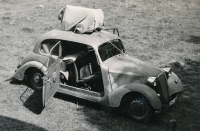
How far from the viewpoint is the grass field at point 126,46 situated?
561 cm

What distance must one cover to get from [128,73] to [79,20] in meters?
2.01

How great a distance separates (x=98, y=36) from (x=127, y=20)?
8.47m

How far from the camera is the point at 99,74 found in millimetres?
6156

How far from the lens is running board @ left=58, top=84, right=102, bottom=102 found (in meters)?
5.94

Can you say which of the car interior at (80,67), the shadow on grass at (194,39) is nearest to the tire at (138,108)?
the car interior at (80,67)

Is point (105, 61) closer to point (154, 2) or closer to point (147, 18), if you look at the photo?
point (147, 18)

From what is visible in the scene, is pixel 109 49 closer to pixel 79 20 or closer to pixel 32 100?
pixel 79 20

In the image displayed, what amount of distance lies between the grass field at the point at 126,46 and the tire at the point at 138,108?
0.14m

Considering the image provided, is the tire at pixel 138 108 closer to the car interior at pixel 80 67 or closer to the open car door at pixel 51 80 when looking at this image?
the car interior at pixel 80 67

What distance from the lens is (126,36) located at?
1211 centimetres

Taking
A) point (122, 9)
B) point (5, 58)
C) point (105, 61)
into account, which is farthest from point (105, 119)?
point (122, 9)

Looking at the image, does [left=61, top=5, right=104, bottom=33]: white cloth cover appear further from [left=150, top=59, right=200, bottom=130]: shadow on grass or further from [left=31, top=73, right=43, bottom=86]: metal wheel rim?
[left=150, top=59, right=200, bottom=130]: shadow on grass

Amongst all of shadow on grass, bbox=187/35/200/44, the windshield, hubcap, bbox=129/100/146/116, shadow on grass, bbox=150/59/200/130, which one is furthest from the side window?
shadow on grass, bbox=187/35/200/44

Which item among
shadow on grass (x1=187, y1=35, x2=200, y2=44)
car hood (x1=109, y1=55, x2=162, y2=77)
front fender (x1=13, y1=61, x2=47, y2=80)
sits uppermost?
car hood (x1=109, y1=55, x2=162, y2=77)
